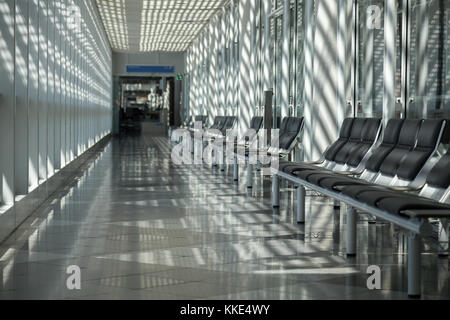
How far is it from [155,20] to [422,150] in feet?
69.7

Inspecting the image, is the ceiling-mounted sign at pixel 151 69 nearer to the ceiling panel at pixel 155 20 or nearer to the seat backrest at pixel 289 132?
the ceiling panel at pixel 155 20

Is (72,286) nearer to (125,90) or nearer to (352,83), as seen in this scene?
(352,83)

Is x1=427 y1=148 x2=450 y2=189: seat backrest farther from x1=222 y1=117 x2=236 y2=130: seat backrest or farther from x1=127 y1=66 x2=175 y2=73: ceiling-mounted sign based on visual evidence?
x1=127 y1=66 x2=175 y2=73: ceiling-mounted sign

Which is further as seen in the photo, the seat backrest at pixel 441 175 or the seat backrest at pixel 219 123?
the seat backrest at pixel 219 123

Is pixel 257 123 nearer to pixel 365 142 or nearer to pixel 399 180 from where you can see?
pixel 365 142

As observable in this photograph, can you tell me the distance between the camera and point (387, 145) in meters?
6.56

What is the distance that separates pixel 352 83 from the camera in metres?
10.3

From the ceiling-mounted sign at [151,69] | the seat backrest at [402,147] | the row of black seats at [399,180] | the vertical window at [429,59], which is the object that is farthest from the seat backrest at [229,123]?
the ceiling-mounted sign at [151,69]

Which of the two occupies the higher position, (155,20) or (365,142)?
(155,20)

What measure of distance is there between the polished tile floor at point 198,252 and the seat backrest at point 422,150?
1.98 feet

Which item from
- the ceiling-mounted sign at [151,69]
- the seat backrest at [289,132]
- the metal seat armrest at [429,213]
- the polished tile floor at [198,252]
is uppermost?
the ceiling-mounted sign at [151,69]

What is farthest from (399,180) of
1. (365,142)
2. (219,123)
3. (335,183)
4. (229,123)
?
(219,123)

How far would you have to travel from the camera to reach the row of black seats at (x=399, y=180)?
4047 millimetres

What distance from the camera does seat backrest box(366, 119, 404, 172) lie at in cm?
642
